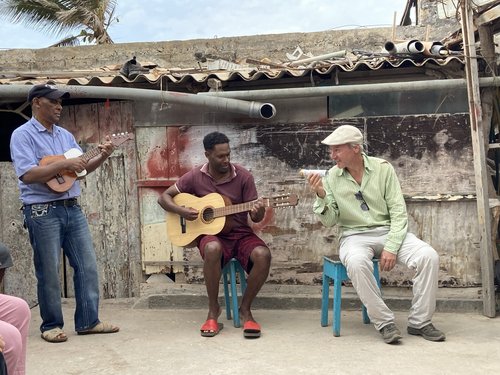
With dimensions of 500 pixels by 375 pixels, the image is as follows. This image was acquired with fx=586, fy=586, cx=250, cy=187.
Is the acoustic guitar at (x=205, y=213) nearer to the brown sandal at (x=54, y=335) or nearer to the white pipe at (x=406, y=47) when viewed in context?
the brown sandal at (x=54, y=335)

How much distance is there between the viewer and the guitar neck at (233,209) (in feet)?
15.7

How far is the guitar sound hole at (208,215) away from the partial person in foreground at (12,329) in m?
1.93

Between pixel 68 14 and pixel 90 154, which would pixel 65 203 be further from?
pixel 68 14

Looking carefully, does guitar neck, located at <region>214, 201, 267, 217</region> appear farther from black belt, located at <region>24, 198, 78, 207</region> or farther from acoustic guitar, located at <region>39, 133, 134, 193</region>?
black belt, located at <region>24, 198, 78, 207</region>

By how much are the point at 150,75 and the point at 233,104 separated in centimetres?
95

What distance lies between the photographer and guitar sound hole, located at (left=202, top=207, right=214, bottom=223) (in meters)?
4.93

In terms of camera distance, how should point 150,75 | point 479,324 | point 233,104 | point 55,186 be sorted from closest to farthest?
point 55,186 → point 479,324 → point 233,104 → point 150,75

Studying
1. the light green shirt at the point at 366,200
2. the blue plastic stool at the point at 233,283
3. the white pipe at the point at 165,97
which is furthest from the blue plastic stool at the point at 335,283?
the white pipe at the point at 165,97

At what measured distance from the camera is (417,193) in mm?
5512

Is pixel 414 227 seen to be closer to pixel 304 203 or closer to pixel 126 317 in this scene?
pixel 304 203

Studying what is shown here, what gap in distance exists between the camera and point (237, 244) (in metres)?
4.93

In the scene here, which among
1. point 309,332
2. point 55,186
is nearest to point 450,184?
point 309,332

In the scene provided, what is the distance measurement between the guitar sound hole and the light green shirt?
34.6 inches

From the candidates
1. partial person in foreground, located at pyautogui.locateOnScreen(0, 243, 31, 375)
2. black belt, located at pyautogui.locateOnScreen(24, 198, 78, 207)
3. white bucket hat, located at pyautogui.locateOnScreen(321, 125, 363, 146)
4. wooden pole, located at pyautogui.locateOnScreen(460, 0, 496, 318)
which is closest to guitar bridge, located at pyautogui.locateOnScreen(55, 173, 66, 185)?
black belt, located at pyautogui.locateOnScreen(24, 198, 78, 207)
